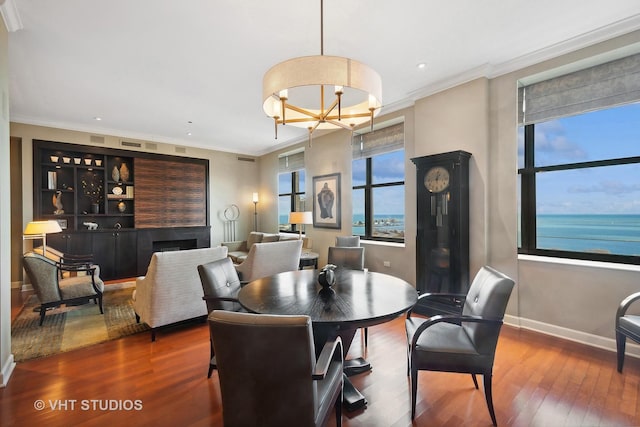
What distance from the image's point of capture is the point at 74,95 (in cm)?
400

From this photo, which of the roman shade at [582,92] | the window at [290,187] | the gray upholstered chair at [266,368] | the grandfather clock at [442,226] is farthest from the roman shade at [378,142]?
the gray upholstered chair at [266,368]

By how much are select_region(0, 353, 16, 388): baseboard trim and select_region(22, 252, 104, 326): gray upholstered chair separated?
1.14 meters

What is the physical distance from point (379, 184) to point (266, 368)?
4.09m

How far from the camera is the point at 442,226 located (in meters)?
3.46

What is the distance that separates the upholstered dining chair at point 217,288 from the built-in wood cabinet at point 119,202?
4.50 metres

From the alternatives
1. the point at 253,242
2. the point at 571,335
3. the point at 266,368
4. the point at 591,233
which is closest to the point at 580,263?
the point at 591,233

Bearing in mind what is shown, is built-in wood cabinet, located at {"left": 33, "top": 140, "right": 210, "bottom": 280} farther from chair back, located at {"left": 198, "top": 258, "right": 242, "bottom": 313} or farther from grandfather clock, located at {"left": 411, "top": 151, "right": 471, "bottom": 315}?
grandfather clock, located at {"left": 411, "top": 151, "right": 471, "bottom": 315}

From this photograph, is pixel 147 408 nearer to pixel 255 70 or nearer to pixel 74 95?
pixel 255 70

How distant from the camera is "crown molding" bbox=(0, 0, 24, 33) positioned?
222 centimetres

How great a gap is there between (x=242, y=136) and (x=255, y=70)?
2.98m

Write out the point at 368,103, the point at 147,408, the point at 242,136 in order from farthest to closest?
1. the point at 242,136
2. the point at 368,103
3. the point at 147,408

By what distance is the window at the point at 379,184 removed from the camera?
4.62 meters

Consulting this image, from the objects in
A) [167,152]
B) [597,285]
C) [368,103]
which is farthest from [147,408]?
[167,152]

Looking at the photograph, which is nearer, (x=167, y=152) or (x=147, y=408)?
(x=147, y=408)
